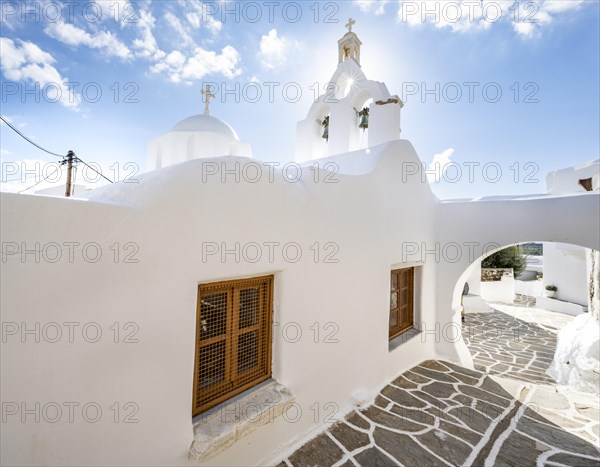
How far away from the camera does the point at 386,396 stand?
13.7 ft

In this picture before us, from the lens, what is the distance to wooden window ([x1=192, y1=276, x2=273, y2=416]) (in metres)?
2.46

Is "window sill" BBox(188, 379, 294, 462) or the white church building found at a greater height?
the white church building

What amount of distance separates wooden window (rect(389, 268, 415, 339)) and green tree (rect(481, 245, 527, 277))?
15045mm

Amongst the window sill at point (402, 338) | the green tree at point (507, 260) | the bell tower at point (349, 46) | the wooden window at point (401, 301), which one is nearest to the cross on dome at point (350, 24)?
the bell tower at point (349, 46)

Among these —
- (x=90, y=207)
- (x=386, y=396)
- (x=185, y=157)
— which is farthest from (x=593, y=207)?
(x=185, y=157)

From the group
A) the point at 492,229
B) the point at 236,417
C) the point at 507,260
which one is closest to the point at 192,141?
the point at 236,417

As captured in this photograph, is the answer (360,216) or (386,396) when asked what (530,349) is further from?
(360,216)

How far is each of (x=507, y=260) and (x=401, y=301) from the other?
16531 millimetres

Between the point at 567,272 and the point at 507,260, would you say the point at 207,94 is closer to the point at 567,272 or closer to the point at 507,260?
the point at 567,272

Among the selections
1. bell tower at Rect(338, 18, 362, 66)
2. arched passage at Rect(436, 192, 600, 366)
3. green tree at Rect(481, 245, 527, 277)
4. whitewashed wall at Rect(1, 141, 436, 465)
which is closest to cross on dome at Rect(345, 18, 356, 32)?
bell tower at Rect(338, 18, 362, 66)

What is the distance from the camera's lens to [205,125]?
9.25 m

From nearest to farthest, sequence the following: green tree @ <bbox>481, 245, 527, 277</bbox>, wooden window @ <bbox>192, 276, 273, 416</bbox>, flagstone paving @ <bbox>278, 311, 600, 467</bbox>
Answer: wooden window @ <bbox>192, 276, 273, 416</bbox>, flagstone paving @ <bbox>278, 311, 600, 467</bbox>, green tree @ <bbox>481, 245, 527, 277</bbox>

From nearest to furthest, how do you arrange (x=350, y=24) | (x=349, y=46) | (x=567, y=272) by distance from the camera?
(x=350, y=24), (x=349, y=46), (x=567, y=272)

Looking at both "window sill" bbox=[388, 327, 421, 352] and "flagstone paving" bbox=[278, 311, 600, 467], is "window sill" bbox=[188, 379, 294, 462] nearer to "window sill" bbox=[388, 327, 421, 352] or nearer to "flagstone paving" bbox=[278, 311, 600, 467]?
"flagstone paving" bbox=[278, 311, 600, 467]
